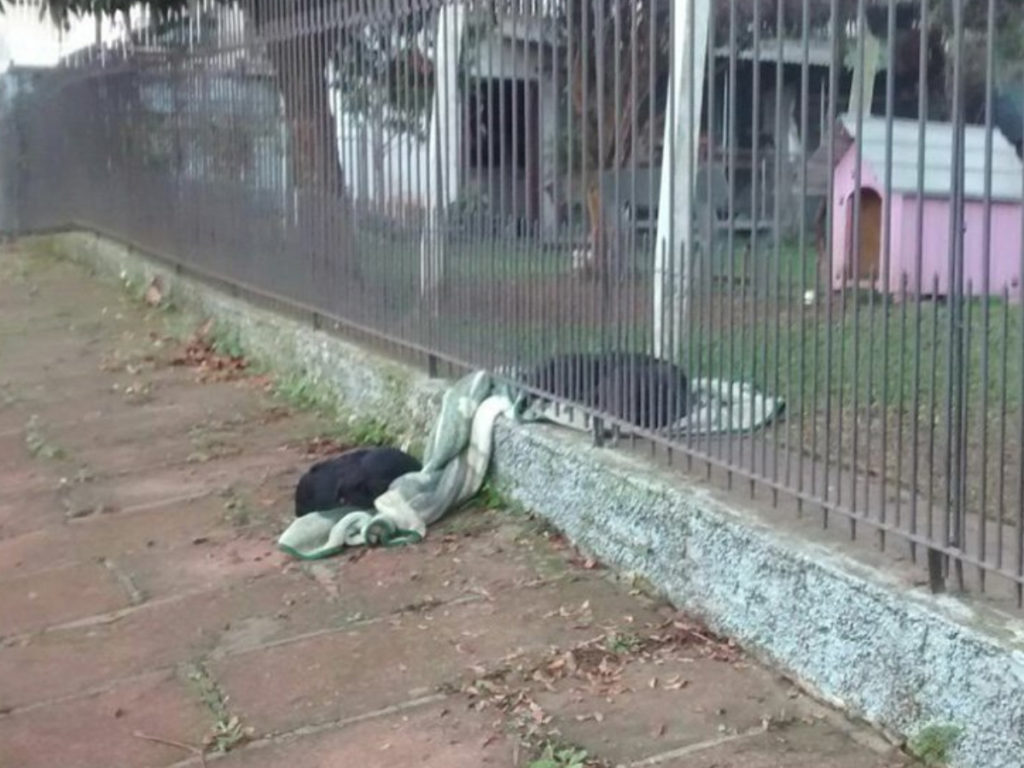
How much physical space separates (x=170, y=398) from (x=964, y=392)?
627 centimetres

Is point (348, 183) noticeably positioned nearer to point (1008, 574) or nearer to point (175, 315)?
point (175, 315)

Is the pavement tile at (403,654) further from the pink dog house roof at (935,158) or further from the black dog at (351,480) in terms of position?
the pink dog house roof at (935,158)

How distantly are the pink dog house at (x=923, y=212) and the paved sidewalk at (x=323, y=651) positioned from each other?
1209 mm

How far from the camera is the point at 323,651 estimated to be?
192 inches

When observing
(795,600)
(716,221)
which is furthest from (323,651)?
(716,221)

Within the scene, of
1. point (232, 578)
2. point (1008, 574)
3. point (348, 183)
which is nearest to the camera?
point (1008, 574)

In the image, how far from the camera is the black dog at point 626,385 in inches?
204

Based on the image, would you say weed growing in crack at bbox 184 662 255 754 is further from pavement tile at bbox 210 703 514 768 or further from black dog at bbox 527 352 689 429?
black dog at bbox 527 352 689 429

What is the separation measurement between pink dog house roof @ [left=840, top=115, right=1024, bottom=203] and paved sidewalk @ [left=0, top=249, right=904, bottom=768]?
143cm

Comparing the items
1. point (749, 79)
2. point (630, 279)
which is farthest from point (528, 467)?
point (749, 79)

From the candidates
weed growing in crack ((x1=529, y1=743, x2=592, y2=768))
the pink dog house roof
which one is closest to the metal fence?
the pink dog house roof

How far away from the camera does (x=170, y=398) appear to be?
361 inches

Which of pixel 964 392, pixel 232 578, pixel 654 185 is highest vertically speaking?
pixel 654 185

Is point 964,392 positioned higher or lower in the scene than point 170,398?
higher
